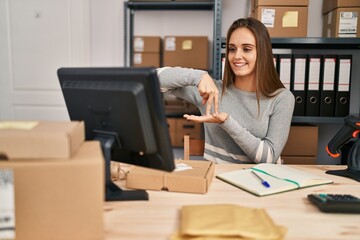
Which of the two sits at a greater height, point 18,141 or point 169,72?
point 169,72

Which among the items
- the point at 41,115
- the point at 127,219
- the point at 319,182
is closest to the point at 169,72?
the point at 319,182

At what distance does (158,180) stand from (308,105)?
1.55 m

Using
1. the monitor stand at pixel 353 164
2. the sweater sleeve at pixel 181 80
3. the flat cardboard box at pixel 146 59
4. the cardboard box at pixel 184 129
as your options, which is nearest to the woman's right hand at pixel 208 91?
the sweater sleeve at pixel 181 80

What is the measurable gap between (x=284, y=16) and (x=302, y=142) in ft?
2.61

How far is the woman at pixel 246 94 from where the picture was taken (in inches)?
60.0

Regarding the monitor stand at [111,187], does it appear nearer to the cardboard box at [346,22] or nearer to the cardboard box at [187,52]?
the cardboard box at [187,52]

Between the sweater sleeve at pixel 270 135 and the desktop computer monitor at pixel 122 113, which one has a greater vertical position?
the desktop computer monitor at pixel 122 113

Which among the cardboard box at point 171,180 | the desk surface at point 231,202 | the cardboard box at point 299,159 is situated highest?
the cardboard box at point 171,180

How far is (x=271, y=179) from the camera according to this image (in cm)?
106

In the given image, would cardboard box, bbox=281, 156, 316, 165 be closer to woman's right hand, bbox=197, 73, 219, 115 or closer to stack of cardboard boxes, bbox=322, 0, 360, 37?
stack of cardboard boxes, bbox=322, 0, 360, 37

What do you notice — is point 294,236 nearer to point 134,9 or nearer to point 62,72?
A: point 62,72

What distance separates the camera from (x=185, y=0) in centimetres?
256

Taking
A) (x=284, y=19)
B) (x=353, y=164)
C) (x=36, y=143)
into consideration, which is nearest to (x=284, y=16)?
(x=284, y=19)

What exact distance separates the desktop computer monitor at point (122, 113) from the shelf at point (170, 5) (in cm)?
174
